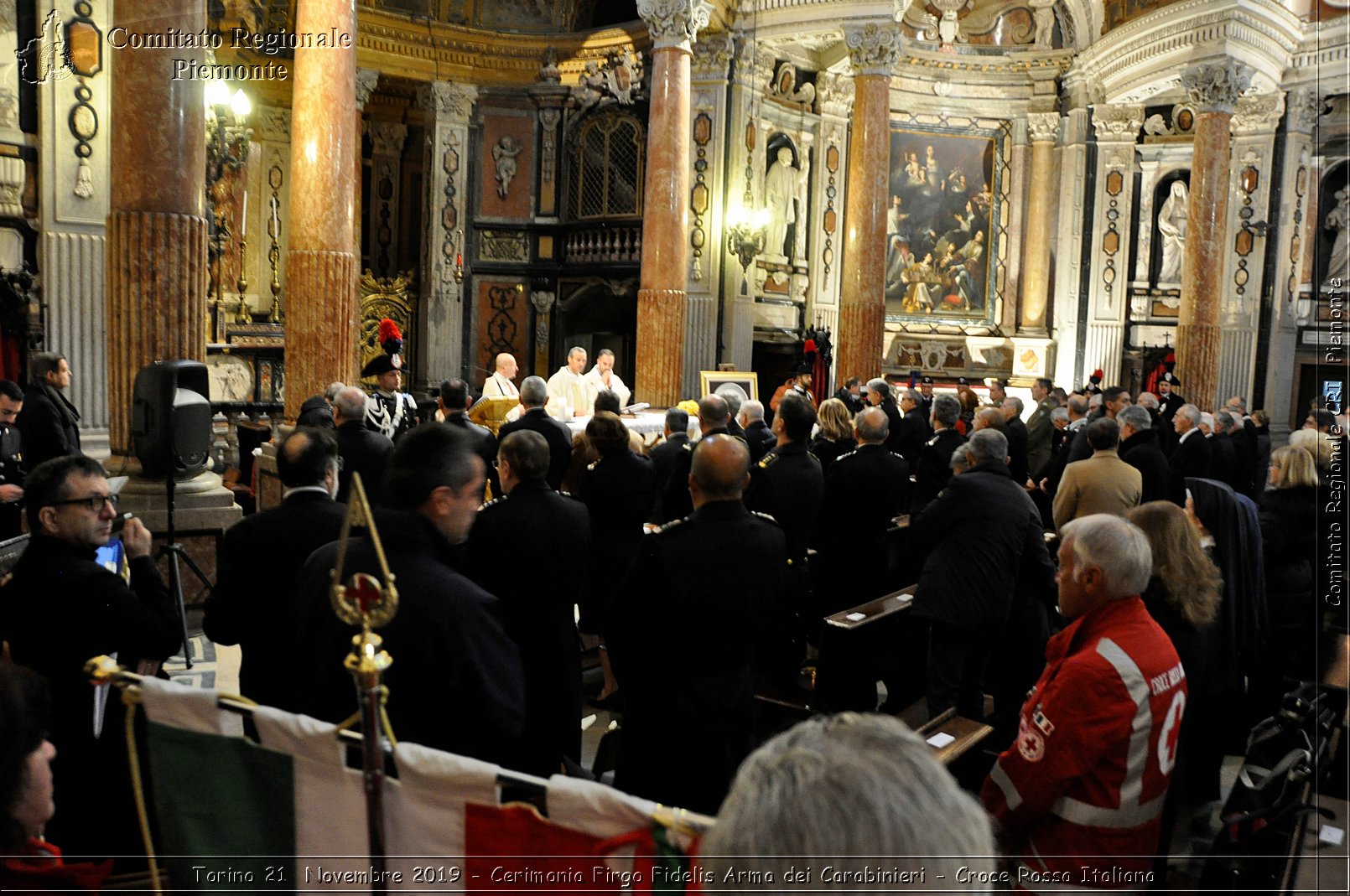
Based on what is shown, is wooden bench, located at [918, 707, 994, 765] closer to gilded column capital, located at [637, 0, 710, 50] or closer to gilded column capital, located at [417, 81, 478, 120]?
gilded column capital, located at [637, 0, 710, 50]

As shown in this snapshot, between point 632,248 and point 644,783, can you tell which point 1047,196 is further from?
point 644,783

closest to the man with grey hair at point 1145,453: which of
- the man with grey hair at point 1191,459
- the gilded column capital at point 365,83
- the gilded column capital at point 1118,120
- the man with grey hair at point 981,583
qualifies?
the man with grey hair at point 1191,459

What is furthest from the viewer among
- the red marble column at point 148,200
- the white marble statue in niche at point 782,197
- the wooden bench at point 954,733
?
the white marble statue in niche at point 782,197

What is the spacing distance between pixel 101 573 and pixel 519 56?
53.8 feet

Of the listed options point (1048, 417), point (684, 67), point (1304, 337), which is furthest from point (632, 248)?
point (1304, 337)

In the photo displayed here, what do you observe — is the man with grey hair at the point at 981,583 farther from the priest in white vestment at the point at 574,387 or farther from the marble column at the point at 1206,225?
the marble column at the point at 1206,225

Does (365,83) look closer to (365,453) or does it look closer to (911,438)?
(911,438)

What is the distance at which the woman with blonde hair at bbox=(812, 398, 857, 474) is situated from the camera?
330 inches

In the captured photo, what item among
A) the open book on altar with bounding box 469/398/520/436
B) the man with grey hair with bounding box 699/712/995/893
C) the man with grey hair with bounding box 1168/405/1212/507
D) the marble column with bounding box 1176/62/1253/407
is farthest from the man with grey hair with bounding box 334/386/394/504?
the marble column with bounding box 1176/62/1253/407

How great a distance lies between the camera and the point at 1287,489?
574cm

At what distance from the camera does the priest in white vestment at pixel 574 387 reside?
40.9 feet

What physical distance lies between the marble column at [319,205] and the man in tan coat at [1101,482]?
20.4 feet

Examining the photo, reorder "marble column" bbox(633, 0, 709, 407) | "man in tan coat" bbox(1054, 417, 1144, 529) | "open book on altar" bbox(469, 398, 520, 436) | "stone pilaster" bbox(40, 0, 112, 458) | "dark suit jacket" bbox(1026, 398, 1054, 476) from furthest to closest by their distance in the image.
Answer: "marble column" bbox(633, 0, 709, 407) → "dark suit jacket" bbox(1026, 398, 1054, 476) → "open book on altar" bbox(469, 398, 520, 436) → "stone pilaster" bbox(40, 0, 112, 458) → "man in tan coat" bbox(1054, 417, 1144, 529)

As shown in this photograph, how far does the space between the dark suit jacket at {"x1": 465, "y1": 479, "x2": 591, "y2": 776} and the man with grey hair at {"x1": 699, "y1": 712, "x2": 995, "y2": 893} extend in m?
2.96
